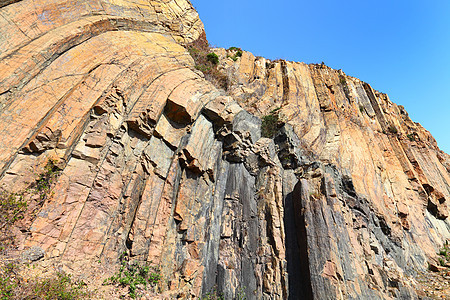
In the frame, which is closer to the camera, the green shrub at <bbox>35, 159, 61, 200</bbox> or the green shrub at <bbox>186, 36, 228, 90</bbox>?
the green shrub at <bbox>35, 159, 61, 200</bbox>

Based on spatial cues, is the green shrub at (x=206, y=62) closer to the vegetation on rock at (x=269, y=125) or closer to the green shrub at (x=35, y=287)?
the vegetation on rock at (x=269, y=125)

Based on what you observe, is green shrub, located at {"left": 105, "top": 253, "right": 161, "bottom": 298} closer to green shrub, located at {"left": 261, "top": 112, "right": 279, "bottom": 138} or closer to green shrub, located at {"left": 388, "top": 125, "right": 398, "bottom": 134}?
green shrub, located at {"left": 261, "top": 112, "right": 279, "bottom": 138}

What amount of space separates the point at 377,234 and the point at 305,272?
7.83m

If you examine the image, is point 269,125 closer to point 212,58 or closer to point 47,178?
point 212,58

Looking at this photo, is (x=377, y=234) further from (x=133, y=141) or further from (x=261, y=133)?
(x=133, y=141)

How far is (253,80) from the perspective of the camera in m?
22.7

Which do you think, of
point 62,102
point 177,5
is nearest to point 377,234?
point 62,102

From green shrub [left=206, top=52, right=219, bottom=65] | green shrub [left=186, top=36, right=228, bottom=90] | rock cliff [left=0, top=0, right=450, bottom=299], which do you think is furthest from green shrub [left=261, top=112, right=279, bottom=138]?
green shrub [left=206, top=52, right=219, bottom=65]

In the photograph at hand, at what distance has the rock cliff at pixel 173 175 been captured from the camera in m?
7.77

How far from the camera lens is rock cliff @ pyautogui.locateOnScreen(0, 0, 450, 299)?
7.77 meters

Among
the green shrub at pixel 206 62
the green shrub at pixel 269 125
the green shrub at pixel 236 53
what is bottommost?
the green shrub at pixel 269 125

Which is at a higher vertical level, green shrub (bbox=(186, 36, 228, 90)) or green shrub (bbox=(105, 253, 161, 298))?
green shrub (bbox=(186, 36, 228, 90))

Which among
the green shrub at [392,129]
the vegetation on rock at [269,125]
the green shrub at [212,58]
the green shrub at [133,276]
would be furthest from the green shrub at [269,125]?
the green shrub at [392,129]

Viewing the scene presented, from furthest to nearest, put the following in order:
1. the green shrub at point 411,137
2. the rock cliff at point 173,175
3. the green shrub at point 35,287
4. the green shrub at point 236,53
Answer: the green shrub at point 411,137
the green shrub at point 236,53
the rock cliff at point 173,175
the green shrub at point 35,287
